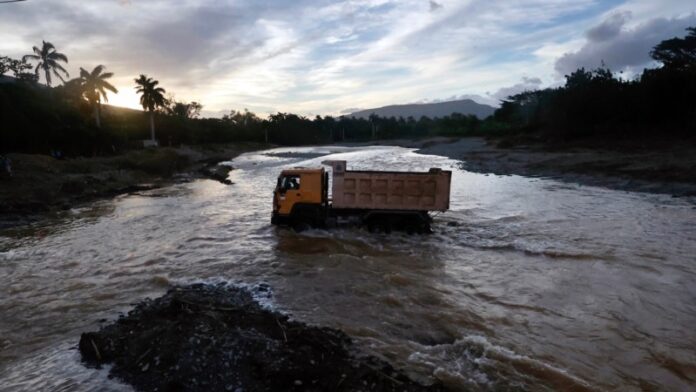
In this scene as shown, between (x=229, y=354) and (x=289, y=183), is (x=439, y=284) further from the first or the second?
(x=289, y=183)

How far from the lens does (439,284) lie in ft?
34.5

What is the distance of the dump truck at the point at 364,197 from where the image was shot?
14.8m

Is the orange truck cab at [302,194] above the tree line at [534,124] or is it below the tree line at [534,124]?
below

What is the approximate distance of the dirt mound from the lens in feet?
17.6

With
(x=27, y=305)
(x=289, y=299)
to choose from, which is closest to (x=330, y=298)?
(x=289, y=299)

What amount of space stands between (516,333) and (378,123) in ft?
519

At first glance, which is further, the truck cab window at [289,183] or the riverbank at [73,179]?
the riverbank at [73,179]

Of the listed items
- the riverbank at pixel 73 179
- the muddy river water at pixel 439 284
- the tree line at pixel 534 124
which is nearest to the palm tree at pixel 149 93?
the tree line at pixel 534 124

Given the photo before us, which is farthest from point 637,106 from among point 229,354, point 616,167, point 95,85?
point 95,85

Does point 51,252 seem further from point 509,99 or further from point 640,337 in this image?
point 509,99

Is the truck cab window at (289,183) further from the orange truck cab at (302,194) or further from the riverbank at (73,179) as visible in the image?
the riverbank at (73,179)

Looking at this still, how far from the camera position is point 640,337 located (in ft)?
24.9

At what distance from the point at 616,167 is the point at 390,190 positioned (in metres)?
20.3

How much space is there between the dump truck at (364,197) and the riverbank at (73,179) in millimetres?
12925
